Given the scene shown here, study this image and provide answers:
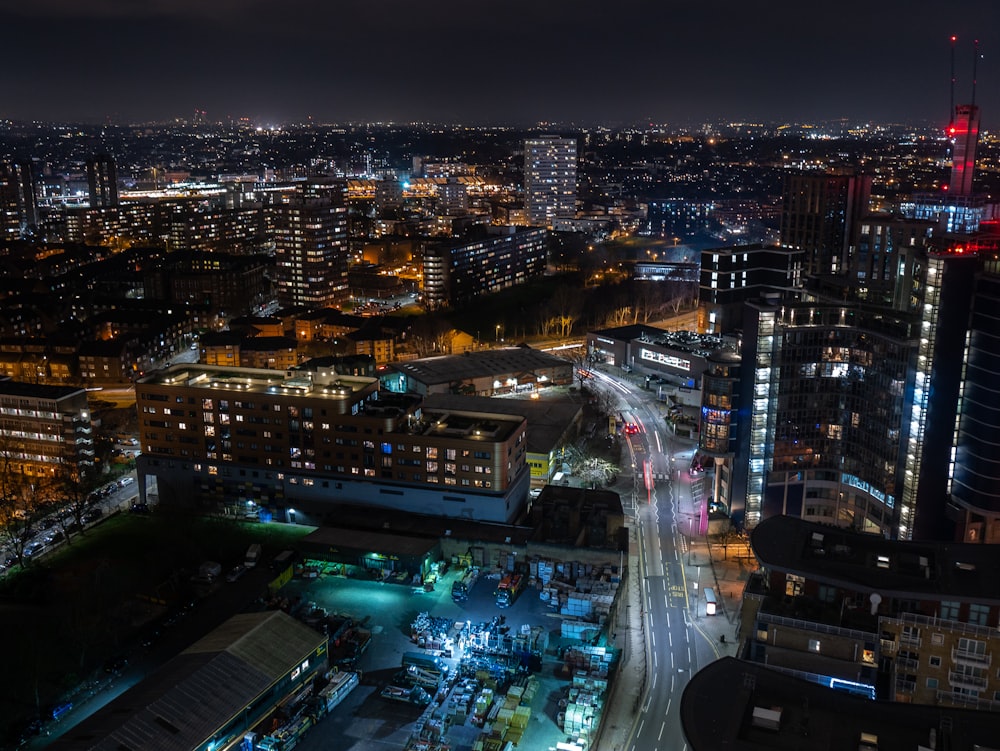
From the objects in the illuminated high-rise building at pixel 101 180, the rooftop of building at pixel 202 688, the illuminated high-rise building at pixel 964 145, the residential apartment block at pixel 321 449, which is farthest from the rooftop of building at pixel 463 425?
the illuminated high-rise building at pixel 101 180

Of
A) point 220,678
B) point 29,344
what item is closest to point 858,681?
point 220,678

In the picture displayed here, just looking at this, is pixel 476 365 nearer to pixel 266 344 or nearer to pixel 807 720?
pixel 266 344

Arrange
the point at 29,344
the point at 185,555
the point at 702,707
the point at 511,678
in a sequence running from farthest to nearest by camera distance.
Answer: the point at 29,344 < the point at 185,555 < the point at 511,678 < the point at 702,707

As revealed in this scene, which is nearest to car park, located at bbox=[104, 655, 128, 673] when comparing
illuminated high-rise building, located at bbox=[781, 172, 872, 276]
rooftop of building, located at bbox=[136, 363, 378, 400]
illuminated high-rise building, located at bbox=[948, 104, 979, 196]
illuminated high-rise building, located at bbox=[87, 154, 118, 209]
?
rooftop of building, located at bbox=[136, 363, 378, 400]

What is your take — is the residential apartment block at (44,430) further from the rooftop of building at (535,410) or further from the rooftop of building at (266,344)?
the rooftop of building at (266,344)

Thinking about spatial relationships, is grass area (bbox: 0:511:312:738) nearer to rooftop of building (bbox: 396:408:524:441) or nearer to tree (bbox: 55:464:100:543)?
tree (bbox: 55:464:100:543)

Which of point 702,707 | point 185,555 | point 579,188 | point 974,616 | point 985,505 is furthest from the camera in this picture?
point 579,188

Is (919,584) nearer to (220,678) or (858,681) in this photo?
(858,681)

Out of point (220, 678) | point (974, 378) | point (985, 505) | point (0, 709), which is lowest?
point (0, 709)

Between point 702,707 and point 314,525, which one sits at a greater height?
point 702,707
